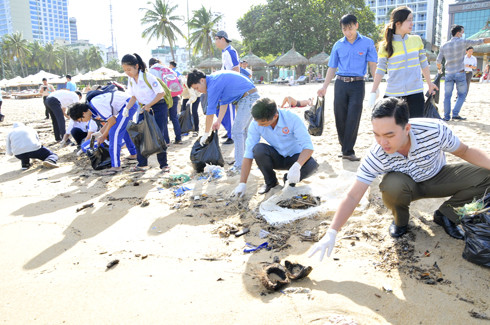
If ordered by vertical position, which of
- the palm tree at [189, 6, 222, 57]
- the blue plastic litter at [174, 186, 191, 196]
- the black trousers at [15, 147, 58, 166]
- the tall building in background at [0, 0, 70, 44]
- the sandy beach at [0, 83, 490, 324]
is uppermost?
the tall building in background at [0, 0, 70, 44]

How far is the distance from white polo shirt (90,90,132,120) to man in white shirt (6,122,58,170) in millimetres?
1252

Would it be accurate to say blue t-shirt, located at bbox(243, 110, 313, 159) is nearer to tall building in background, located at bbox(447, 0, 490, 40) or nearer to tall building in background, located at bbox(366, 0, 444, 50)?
tall building in background, located at bbox(447, 0, 490, 40)

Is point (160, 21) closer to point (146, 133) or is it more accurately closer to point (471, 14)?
point (146, 133)

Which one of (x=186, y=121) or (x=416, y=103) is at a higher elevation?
(x=416, y=103)

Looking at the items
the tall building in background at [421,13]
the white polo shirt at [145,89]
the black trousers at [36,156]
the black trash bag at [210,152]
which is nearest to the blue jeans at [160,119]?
the white polo shirt at [145,89]

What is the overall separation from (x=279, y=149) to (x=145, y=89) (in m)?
2.06

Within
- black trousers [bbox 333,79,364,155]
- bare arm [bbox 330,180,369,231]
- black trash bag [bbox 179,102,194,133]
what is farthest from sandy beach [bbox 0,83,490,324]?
black trash bag [bbox 179,102,194,133]

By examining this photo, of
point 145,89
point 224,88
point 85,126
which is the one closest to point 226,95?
point 224,88

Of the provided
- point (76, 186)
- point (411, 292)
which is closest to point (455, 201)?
point (411, 292)

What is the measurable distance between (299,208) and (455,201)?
116cm

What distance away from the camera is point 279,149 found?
339cm

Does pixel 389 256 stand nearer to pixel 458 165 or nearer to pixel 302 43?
pixel 458 165

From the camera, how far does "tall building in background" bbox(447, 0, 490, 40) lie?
54.3m

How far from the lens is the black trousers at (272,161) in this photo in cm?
330
